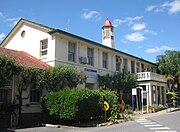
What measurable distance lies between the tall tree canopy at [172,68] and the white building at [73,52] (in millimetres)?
3122

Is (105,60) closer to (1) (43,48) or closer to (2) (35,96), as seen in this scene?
(1) (43,48)

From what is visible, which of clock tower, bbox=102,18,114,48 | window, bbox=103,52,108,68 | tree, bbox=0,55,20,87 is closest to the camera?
tree, bbox=0,55,20,87

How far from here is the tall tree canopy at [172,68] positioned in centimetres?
3566

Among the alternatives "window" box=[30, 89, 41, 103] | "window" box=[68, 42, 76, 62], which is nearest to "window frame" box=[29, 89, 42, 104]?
"window" box=[30, 89, 41, 103]

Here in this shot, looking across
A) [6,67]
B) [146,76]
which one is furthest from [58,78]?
[146,76]

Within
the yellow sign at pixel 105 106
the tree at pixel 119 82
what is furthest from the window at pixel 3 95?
the tree at pixel 119 82

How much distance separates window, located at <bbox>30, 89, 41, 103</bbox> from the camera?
66.9 feet

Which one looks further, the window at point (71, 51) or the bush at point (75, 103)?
the window at point (71, 51)

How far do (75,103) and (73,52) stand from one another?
9040mm

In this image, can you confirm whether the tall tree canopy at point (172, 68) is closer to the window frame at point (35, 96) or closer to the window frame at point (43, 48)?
the window frame at point (43, 48)

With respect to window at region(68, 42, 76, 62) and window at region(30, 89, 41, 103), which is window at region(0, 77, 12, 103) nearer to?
window at region(30, 89, 41, 103)

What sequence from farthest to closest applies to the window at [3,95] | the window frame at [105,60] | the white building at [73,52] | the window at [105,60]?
the window at [105,60] < the window frame at [105,60] < the white building at [73,52] < the window at [3,95]

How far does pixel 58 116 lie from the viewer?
17.8 metres

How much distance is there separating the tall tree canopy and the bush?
64.2 feet
